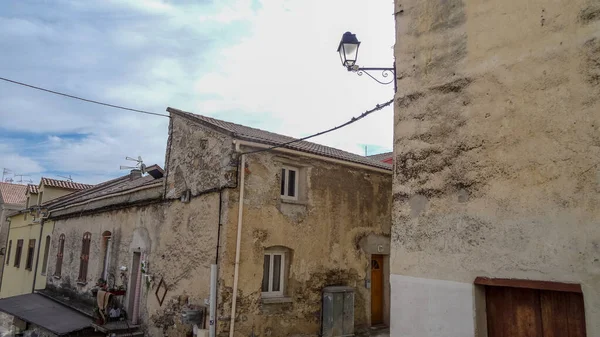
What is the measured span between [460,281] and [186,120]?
Answer: 28.2 ft

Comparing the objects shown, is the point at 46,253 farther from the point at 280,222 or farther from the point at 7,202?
the point at 7,202

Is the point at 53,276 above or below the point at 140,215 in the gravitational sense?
below

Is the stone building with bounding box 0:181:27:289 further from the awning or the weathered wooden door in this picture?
the weathered wooden door

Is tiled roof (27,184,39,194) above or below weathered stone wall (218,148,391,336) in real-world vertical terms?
above

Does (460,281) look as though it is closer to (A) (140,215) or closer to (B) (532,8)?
(B) (532,8)

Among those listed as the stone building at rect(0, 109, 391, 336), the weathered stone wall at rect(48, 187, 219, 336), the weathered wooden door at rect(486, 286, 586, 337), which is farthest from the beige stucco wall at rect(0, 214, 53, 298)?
the weathered wooden door at rect(486, 286, 586, 337)

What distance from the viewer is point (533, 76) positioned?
3531 mm

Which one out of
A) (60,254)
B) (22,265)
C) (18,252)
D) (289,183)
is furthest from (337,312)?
(18,252)

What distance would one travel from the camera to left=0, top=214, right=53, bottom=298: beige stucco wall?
755 inches

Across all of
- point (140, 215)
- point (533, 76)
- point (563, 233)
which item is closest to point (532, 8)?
point (533, 76)

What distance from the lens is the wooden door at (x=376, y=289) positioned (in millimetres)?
11672

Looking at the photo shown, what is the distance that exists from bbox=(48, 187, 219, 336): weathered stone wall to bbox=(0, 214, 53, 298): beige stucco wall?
7.04 meters

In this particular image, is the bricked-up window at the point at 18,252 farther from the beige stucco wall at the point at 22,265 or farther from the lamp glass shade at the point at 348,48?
the lamp glass shade at the point at 348,48

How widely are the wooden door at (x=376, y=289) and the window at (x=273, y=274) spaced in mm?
3308
